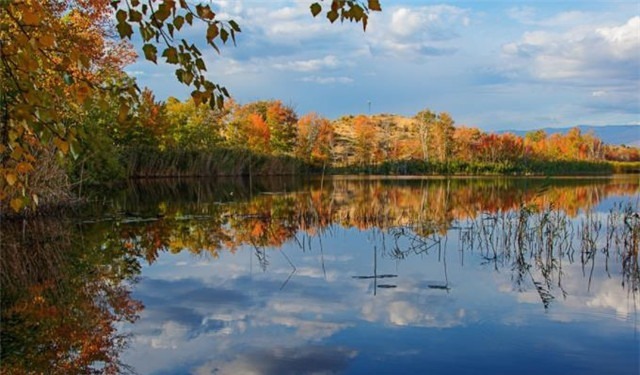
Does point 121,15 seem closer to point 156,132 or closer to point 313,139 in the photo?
point 156,132

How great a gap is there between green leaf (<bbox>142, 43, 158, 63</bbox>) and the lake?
9.40 ft

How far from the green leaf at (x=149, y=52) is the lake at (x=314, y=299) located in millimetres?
2865

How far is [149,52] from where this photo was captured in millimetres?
2152

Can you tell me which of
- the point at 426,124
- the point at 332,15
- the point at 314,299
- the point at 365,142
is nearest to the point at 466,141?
the point at 426,124

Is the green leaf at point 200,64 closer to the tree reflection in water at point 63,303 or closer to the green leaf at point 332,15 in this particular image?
the green leaf at point 332,15

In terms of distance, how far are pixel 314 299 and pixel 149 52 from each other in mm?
4678

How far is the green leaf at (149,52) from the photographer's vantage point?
215 centimetres

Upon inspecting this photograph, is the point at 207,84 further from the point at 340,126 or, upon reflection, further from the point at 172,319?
the point at 340,126

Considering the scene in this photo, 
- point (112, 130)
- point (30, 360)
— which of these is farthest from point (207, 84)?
point (112, 130)

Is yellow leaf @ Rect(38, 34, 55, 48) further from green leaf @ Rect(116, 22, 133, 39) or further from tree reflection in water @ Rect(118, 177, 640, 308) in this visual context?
tree reflection in water @ Rect(118, 177, 640, 308)

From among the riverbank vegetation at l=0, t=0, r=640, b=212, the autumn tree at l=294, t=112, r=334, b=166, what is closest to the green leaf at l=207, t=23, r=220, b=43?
the riverbank vegetation at l=0, t=0, r=640, b=212

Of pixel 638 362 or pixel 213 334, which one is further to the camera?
pixel 213 334

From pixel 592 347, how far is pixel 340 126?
65543 mm

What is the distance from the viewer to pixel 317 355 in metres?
4.73
